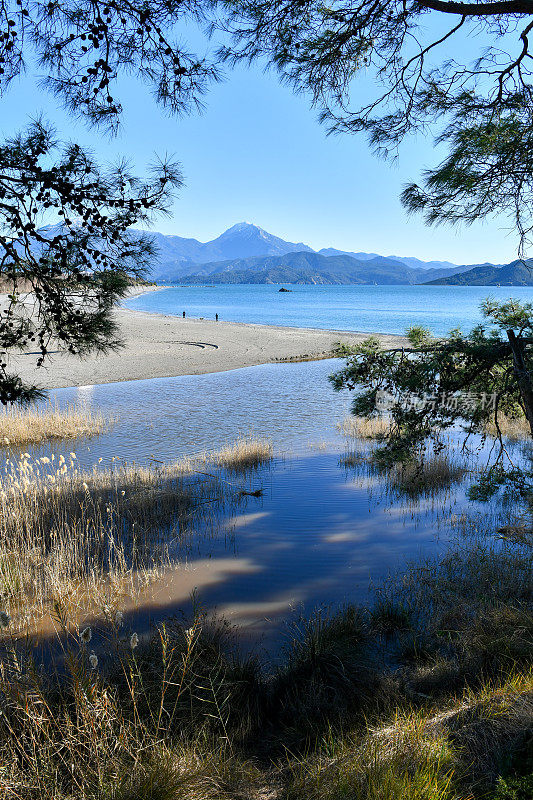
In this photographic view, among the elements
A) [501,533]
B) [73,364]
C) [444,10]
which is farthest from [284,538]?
[73,364]

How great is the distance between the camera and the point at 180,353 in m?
35.4

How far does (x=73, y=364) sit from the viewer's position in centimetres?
2980

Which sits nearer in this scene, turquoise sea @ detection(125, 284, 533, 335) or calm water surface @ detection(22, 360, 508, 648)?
calm water surface @ detection(22, 360, 508, 648)

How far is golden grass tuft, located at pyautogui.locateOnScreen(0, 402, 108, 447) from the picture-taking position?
48.5ft

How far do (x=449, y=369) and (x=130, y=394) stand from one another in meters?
18.2

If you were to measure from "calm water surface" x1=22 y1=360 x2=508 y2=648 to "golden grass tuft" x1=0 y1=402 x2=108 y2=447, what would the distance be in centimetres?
68

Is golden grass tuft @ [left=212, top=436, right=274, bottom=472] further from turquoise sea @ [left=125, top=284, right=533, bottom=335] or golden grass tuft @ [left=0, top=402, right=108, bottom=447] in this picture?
turquoise sea @ [left=125, top=284, right=533, bottom=335]

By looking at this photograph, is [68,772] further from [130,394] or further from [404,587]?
[130,394]

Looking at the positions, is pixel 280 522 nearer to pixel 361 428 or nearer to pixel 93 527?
pixel 93 527

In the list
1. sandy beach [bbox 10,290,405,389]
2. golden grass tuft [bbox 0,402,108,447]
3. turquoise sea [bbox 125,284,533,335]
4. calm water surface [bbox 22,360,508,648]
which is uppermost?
turquoise sea [bbox 125,284,533,335]

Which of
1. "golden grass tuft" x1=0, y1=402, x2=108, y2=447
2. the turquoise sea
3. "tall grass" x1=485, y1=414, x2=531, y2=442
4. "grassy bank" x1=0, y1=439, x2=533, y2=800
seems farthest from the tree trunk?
the turquoise sea

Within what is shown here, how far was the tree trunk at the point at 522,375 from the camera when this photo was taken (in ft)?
21.0

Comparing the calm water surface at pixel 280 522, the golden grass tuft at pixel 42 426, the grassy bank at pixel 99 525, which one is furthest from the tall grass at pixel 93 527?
the golden grass tuft at pixel 42 426

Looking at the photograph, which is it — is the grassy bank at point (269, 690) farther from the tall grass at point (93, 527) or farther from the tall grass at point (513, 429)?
the tall grass at point (513, 429)
